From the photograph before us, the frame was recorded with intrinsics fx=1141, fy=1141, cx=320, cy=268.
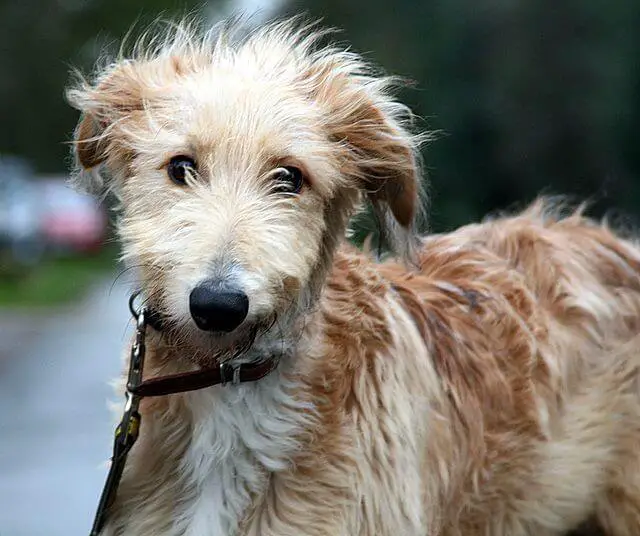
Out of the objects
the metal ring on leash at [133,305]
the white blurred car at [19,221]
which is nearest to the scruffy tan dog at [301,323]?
the metal ring on leash at [133,305]

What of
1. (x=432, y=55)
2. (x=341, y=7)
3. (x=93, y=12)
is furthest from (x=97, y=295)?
(x=341, y=7)

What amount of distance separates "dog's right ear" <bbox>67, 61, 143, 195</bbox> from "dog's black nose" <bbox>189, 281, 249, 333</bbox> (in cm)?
84

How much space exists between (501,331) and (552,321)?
0.32 meters

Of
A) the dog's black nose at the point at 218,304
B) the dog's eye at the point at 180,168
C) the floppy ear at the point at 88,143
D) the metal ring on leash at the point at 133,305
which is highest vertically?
the floppy ear at the point at 88,143

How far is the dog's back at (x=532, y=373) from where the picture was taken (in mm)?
4465

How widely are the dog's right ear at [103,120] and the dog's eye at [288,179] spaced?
57cm

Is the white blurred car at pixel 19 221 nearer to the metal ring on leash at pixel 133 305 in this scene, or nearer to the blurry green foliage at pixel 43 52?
the blurry green foliage at pixel 43 52

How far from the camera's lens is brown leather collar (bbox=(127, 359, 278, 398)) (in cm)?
375

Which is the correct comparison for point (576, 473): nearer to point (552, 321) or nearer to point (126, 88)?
point (552, 321)

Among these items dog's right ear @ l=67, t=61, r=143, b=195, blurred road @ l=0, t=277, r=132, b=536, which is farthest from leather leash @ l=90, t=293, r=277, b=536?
dog's right ear @ l=67, t=61, r=143, b=195

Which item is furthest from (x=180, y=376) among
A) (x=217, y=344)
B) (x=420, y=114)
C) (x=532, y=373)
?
(x=420, y=114)

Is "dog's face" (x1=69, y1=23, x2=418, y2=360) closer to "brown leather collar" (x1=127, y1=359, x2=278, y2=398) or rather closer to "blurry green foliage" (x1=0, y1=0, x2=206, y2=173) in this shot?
"brown leather collar" (x1=127, y1=359, x2=278, y2=398)

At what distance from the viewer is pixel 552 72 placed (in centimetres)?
3170

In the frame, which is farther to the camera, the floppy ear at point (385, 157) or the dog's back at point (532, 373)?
the dog's back at point (532, 373)
